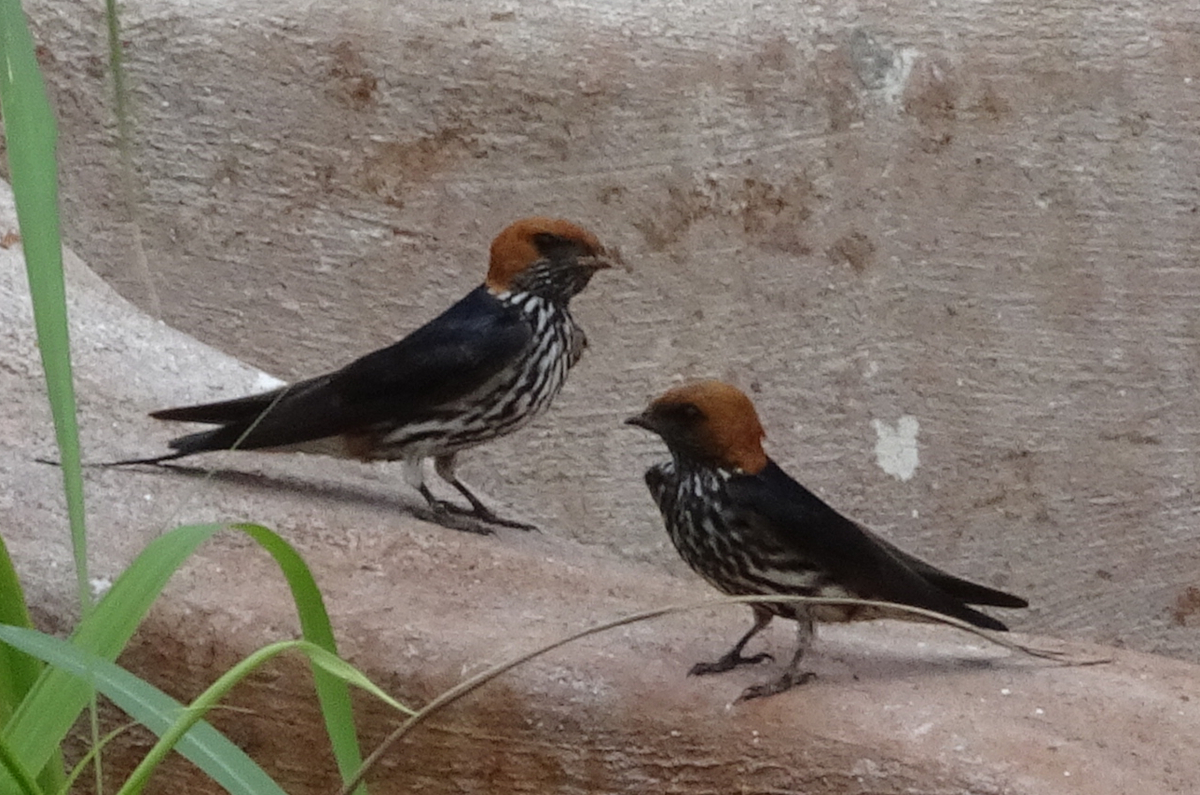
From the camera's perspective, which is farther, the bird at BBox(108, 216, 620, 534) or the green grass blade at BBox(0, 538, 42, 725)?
the bird at BBox(108, 216, 620, 534)

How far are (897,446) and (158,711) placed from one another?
117 inches

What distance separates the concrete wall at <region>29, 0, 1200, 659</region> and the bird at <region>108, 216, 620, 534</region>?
1085 mm

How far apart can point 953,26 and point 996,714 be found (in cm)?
237

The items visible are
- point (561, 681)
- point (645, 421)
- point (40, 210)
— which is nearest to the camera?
point (40, 210)

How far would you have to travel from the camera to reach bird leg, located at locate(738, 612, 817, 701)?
5.55 ft

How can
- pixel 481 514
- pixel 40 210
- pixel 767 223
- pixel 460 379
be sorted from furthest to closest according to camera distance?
pixel 767 223 < pixel 481 514 < pixel 460 379 < pixel 40 210

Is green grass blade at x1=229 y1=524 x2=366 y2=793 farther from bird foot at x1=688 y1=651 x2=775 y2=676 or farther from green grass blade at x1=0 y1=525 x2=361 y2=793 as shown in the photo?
bird foot at x1=688 y1=651 x2=775 y2=676

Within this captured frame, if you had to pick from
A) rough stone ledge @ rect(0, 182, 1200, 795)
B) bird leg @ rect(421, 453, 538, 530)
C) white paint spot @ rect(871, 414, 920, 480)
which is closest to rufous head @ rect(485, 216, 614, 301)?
bird leg @ rect(421, 453, 538, 530)

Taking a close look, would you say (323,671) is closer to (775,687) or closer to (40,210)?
(40,210)

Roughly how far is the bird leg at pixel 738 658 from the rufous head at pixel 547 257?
0.76 meters

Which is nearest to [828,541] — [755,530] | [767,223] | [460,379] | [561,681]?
[755,530]

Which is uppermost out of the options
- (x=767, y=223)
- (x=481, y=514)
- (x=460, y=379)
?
(x=767, y=223)

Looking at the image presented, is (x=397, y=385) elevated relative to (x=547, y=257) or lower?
lower

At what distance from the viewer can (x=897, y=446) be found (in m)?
3.74
